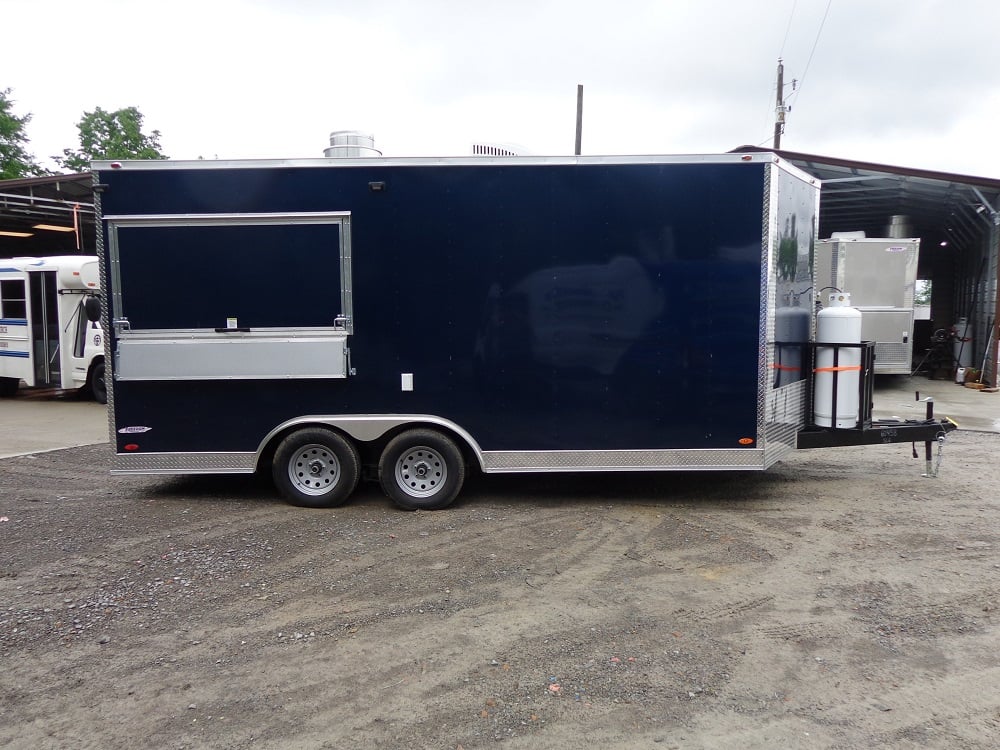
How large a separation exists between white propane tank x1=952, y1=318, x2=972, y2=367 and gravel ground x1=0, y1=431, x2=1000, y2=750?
12.7m

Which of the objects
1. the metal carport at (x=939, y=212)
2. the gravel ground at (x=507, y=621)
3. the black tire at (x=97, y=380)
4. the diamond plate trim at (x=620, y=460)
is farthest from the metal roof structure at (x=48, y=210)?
the metal carport at (x=939, y=212)

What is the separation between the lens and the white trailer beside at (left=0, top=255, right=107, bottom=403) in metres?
13.5

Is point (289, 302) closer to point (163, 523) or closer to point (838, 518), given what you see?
point (163, 523)

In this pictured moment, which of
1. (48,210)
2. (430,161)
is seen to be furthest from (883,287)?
(48,210)

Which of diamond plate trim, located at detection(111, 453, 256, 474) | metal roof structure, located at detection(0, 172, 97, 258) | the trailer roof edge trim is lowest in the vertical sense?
diamond plate trim, located at detection(111, 453, 256, 474)

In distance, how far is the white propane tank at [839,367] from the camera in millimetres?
6633

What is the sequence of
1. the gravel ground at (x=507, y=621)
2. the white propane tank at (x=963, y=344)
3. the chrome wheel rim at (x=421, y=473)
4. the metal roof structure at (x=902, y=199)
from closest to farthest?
the gravel ground at (x=507, y=621) < the chrome wheel rim at (x=421, y=473) < the metal roof structure at (x=902, y=199) < the white propane tank at (x=963, y=344)

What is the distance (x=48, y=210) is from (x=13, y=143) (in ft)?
103

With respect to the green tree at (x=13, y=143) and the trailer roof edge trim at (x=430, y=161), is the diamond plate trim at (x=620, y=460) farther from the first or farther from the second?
the green tree at (x=13, y=143)

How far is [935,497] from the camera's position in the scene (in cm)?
679

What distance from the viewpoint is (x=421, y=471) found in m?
6.40

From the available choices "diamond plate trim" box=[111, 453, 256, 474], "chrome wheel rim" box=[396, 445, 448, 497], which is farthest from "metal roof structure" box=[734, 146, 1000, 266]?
"diamond plate trim" box=[111, 453, 256, 474]

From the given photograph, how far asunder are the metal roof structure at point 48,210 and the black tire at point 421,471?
1000 cm

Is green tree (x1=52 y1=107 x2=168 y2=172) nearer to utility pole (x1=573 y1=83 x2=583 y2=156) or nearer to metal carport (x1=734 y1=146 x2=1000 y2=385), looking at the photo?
utility pole (x1=573 y1=83 x2=583 y2=156)
